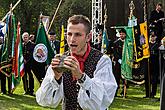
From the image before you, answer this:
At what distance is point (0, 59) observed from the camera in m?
14.1

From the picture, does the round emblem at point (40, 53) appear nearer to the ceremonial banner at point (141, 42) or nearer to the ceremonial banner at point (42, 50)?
the ceremonial banner at point (42, 50)

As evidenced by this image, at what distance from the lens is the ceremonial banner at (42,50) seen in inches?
544

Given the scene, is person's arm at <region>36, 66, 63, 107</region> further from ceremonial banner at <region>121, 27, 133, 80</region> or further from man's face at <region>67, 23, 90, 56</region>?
ceremonial banner at <region>121, 27, 133, 80</region>

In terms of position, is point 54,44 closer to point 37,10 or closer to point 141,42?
point 141,42

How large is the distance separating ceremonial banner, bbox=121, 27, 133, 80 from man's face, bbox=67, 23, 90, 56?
9287 millimetres

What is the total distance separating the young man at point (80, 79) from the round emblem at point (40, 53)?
992cm

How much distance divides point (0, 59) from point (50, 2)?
34350 millimetres

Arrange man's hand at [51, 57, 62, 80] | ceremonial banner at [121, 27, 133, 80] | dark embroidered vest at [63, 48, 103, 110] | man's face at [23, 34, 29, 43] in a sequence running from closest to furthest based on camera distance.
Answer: man's hand at [51, 57, 62, 80], dark embroidered vest at [63, 48, 103, 110], ceremonial banner at [121, 27, 133, 80], man's face at [23, 34, 29, 43]

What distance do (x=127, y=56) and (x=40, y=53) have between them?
2.65 m

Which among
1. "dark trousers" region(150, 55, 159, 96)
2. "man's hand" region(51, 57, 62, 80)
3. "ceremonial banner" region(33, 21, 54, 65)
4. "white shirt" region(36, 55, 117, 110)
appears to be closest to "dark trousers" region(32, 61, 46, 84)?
"ceremonial banner" region(33, 21, 54, 65)

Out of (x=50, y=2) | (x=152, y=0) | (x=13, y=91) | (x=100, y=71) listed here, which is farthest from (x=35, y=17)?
(x=100, y=71)

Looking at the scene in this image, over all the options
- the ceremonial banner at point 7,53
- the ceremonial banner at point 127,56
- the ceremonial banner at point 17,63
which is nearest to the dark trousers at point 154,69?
the ceremonial banner at point 127,56

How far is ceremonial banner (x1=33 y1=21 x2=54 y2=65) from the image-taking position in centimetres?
1382

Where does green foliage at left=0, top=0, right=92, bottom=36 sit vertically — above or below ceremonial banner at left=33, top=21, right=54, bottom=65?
above
